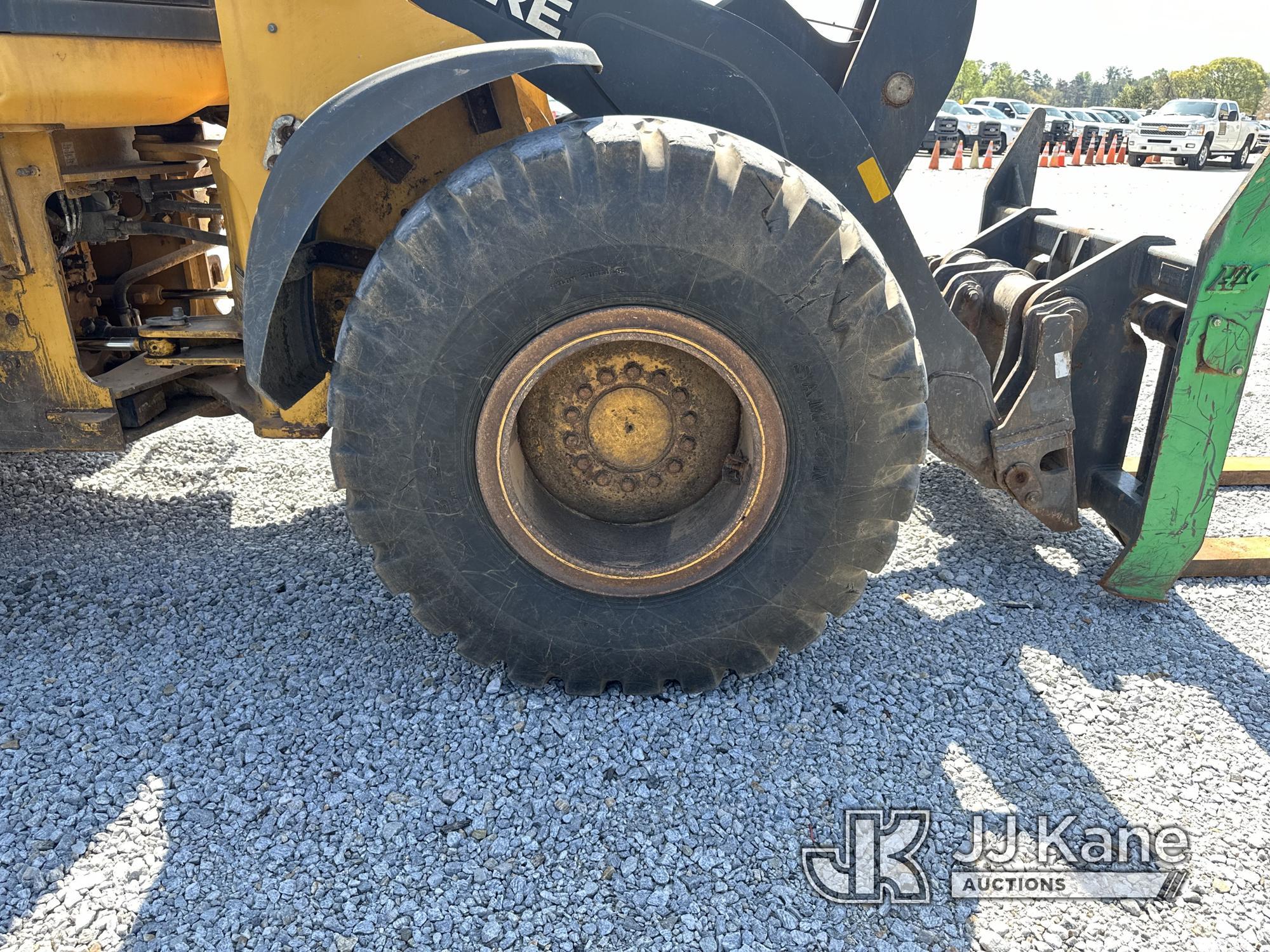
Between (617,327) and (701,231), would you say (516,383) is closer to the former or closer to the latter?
(617,327)

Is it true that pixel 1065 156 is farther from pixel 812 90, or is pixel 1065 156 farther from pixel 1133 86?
pixel 1133 86

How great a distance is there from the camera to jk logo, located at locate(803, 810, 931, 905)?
2158mm

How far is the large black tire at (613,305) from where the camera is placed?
238 centimetres

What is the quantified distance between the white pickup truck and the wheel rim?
28.0m

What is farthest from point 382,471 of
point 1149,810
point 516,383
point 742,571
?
point 1149,810

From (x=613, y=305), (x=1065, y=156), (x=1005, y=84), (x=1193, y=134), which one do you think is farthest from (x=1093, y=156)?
(x=1005, y=84)

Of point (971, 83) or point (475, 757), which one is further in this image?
point (971, 83)

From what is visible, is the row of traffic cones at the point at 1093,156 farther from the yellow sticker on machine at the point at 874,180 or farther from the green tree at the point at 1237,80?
the green tree at the point at 1237,80

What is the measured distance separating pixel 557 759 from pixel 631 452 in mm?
922

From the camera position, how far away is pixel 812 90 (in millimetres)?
2848

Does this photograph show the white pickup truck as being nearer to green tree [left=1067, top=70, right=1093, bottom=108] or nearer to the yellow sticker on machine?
the yellow sticker on machine

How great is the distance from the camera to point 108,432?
315 cm

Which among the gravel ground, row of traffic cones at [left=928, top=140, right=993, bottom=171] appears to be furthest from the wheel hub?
row of traffic cones at [left=928, top=140, right=993, bottom=171]

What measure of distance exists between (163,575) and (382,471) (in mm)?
1553
